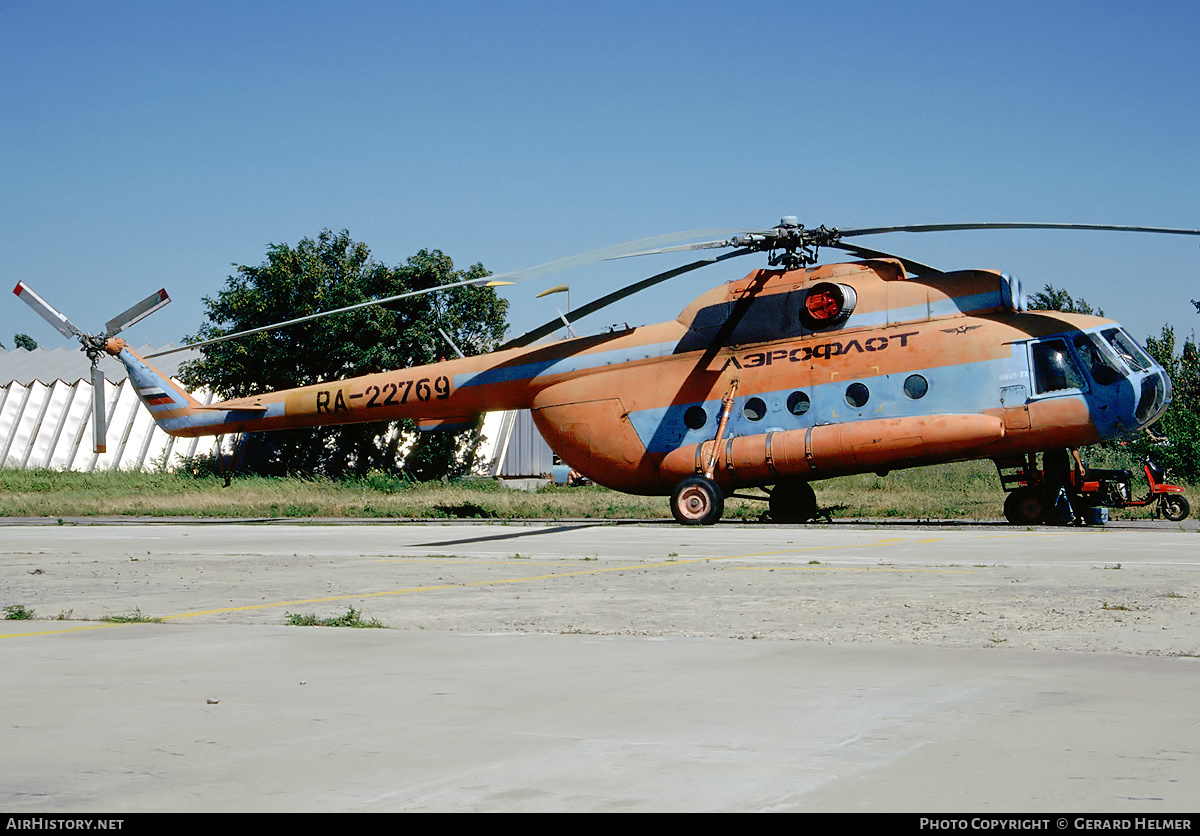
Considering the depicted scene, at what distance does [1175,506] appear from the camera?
24.7 meters

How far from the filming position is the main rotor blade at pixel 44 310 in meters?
29.8

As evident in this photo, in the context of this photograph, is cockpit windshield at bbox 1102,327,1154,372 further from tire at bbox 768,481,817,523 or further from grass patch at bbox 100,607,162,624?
grass patch at bbox 100,607,162,624

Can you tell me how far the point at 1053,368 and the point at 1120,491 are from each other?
4.13 m

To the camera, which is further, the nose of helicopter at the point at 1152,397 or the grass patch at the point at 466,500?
the grass patch at the point at 466,500

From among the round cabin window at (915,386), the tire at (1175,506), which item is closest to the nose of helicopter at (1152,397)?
the round cabin window at (915,386)

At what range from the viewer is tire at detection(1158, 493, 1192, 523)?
24516 mm

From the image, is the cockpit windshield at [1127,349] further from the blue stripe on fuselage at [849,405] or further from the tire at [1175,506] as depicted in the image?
the tire at [1175,506]

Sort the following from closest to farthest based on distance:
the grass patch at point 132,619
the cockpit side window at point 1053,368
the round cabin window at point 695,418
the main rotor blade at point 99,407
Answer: the grass patch at point 132,619 < the cockpit side window at point 1053,368 < the round cabin window at point 695,418 < the main rotor blade at point 99,407

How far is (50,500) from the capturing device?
131ft

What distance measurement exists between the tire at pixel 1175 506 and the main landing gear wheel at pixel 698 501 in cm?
968

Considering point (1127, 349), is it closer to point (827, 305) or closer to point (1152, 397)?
point (1152, 397)

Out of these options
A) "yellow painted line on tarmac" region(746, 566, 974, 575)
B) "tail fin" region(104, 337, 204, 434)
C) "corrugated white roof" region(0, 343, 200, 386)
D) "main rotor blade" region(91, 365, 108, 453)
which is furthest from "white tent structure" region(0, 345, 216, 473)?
"yellow painted line on tarmac" region(746, 566, 974, 575)

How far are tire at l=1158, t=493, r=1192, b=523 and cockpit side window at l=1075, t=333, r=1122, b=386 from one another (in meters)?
5.96

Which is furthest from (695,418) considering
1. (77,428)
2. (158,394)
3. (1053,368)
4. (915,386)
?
(77,428)
